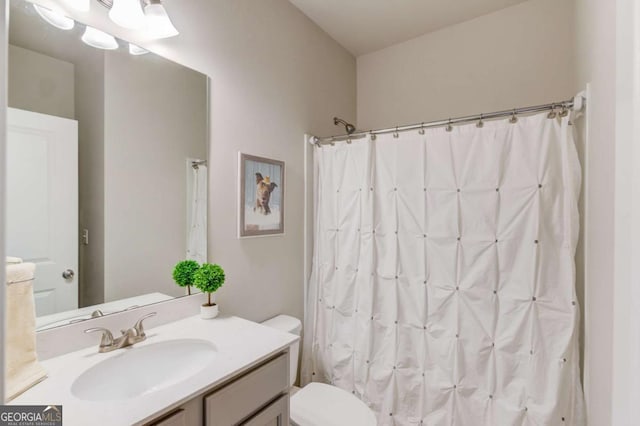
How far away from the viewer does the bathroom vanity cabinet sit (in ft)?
2.82

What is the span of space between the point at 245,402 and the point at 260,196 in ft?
3.47

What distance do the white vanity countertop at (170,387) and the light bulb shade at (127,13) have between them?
1.23 meters

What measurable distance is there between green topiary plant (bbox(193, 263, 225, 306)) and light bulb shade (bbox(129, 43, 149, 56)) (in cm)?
97

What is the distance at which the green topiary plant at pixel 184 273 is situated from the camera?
1327 mm

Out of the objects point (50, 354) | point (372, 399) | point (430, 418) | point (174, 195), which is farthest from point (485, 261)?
point (50, 354)

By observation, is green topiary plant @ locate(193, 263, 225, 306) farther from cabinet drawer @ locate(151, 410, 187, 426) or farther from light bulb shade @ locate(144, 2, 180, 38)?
light bulb shade @ locate(144, 2, 180, 38)

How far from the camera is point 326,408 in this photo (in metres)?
1.48

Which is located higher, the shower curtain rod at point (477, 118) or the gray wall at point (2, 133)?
the shower curtain rod at point (477, 118)

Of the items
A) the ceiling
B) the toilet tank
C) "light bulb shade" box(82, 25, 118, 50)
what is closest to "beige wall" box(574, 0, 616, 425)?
the ceiling

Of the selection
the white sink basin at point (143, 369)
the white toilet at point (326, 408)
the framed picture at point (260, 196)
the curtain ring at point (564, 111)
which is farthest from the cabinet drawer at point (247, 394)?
the curtain ring at point (564, 111)

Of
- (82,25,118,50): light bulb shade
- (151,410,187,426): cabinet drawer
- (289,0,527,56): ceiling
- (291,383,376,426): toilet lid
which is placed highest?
(289,0,527,56): ceiling

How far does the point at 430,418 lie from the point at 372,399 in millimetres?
340

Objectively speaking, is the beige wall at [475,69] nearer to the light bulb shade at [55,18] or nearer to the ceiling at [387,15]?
the ceiling at [387,15]

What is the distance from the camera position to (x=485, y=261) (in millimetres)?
1476
